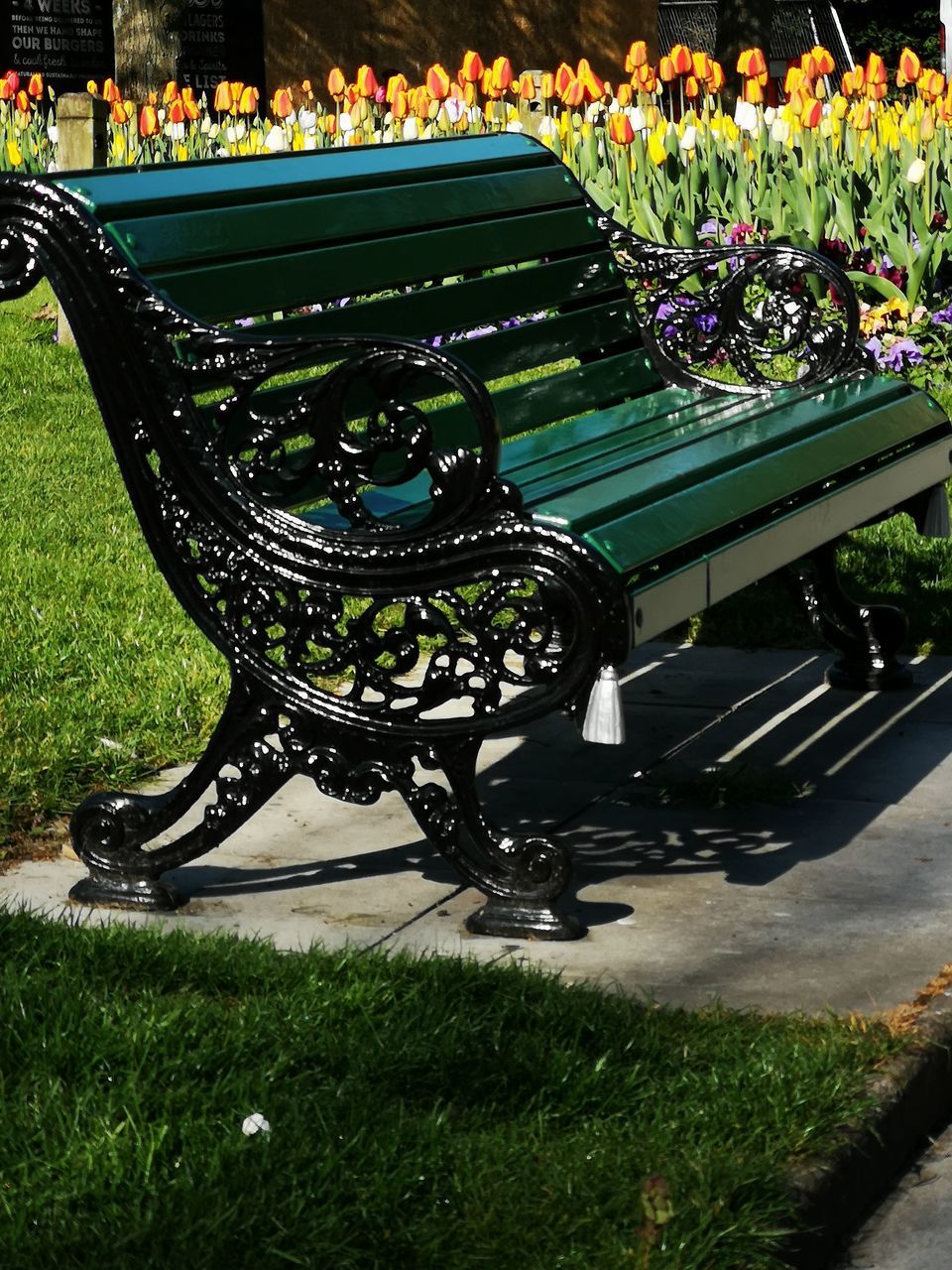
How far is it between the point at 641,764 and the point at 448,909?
3.15 ft

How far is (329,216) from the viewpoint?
430 cm

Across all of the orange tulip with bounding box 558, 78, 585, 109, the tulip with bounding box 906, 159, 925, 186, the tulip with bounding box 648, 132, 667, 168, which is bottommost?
the tulip with bounding box 906, 159, 925, 186

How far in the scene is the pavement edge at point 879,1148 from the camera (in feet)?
8.52

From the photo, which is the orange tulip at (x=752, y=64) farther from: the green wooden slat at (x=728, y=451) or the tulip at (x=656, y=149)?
the green wooden slat at (x=728, y=451)

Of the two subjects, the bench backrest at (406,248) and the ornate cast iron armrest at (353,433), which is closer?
the ornate cast iron armrest at (353,433)

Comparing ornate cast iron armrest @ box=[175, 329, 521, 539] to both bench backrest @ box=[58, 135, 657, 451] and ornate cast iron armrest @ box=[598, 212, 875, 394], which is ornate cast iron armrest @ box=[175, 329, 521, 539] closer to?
bench backrest @ box=[58, 135, 657, 451]

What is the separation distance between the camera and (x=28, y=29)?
70.0 ft

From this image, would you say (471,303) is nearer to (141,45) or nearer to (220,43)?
(141,45)

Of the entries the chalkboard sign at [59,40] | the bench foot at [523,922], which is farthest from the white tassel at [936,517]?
the chalkboard sign at [59,40]

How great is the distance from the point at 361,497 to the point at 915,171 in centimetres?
498

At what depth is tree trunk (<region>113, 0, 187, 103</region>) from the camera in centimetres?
1509

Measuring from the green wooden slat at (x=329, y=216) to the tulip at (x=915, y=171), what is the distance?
11.1 ft

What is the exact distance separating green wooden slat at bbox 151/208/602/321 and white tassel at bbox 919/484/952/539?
3.69ft

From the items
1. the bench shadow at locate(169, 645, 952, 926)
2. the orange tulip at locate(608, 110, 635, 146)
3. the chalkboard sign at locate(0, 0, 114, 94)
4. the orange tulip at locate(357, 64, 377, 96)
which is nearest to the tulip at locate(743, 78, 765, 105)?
the orange tulip at locate(608, 110, 635, 146)
